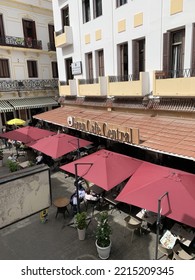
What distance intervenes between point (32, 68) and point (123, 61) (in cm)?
1505

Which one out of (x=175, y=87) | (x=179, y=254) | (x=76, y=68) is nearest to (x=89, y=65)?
(x=76, y=68)

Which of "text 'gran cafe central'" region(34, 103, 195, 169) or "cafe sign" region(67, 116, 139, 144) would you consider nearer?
"text 'gran cafe central'" region(34, 103, 195, 169)

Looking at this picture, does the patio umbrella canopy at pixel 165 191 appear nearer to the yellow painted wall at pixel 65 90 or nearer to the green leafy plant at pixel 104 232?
the green leafy plant at pixel 104 232

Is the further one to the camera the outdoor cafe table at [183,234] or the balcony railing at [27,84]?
the balcony railing at [27,84]

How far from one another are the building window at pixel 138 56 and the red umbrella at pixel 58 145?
5.36 meters

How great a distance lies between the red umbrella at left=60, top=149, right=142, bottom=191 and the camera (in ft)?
28.4

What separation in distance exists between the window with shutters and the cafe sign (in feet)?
12.2

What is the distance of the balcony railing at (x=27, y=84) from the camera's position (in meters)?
22.9

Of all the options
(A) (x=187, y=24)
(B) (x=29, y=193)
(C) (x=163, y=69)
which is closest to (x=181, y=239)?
(B) (x=29, y=193)

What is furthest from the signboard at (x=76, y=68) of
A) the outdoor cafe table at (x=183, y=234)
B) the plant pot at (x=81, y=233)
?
the outdoor cafe table at (x=183, y=234)

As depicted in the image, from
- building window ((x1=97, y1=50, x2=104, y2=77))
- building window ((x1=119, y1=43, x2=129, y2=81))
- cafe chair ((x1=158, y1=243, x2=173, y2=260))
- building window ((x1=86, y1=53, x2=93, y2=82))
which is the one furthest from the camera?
building window ((x1=86, y1=53, x2=93, y2=82))

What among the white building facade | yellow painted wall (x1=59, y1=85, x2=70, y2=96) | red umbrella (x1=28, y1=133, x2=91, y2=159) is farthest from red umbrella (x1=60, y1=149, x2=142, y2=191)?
yellow painted wall (x1=59, y1=85, x2=70, y2=96)

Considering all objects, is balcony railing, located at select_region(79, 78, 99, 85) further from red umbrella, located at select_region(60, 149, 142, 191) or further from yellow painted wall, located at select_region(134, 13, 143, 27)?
red umbrella, located at select_region(60, 149, 142, 191)

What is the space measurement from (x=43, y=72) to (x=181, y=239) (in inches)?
941
